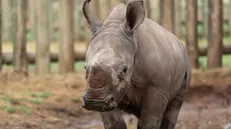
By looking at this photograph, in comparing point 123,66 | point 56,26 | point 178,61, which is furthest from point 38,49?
point 56,26

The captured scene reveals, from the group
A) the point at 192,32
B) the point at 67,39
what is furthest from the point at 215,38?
the point at 67,39

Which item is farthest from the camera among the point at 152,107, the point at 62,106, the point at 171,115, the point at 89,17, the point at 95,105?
the point at 62,106

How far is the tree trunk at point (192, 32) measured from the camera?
49.0ft

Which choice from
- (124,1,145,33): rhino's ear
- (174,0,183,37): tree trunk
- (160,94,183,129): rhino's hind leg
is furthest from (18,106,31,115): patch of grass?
(174,0,183,37): tree trunk

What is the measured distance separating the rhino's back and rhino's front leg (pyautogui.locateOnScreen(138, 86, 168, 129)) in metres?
0.11

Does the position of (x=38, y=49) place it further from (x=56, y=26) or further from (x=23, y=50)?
(x=56, y=26)

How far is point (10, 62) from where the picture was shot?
17906 millimetres

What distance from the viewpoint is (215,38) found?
14.8m

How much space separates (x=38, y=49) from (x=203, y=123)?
5.83 m

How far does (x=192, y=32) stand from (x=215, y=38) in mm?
513

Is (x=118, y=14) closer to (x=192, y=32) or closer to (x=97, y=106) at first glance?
(x=97, y=106)

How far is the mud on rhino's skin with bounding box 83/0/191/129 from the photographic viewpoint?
5828 millimetres

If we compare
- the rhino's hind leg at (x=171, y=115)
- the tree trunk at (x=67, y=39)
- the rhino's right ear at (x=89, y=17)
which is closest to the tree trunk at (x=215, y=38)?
the tree trunk at (x=67, y=39)

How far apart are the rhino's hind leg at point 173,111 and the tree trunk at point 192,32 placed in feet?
21.7
